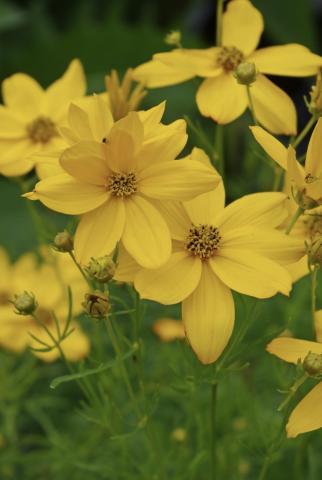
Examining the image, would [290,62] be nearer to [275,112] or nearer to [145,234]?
[275,112]

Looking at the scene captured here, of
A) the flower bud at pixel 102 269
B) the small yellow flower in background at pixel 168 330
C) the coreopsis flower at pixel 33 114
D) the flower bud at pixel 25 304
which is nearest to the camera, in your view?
the flower bud at pixel 102 269

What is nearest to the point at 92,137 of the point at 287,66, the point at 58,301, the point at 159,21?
the point at 287,66

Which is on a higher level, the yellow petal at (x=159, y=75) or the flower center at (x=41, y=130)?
the yellow petal at (x=159, y=75)

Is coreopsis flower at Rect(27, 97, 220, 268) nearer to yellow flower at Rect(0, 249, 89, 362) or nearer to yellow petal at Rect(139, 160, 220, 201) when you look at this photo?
yellow petal at Rect(139, 160, 220, 201)

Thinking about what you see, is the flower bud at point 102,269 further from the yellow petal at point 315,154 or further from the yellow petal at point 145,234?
the yellow petal at point 315,154

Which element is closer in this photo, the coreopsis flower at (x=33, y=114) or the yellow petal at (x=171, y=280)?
Result: the yellow petal at (x=171, y=280)

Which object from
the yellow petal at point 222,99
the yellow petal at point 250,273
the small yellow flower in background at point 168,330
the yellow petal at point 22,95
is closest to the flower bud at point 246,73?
the yellow petal at point 222,99

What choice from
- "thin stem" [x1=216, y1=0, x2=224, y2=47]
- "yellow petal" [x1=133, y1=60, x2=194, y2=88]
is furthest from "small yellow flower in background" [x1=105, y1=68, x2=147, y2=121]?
"thin stem" [x1=216, y1=0, x2=224, y2=47]
